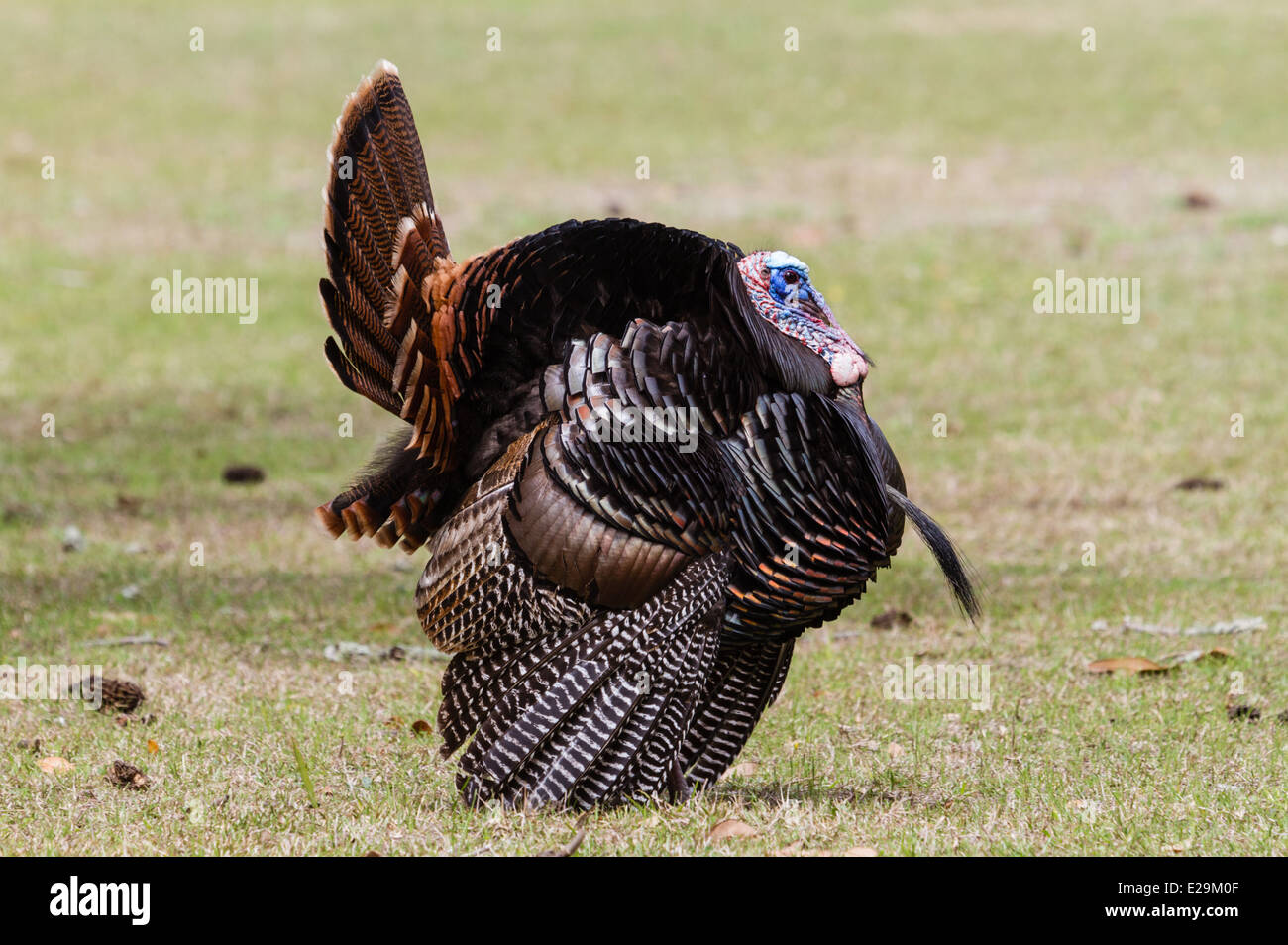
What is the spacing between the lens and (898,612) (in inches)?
269

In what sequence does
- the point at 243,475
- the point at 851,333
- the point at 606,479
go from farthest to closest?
the point at 851,333, the point at 243,475, the point at 606,479

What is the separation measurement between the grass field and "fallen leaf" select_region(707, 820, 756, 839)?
48 millimetres

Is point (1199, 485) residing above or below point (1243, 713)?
below

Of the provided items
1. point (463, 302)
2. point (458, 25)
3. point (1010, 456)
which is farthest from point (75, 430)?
point (458, 25)

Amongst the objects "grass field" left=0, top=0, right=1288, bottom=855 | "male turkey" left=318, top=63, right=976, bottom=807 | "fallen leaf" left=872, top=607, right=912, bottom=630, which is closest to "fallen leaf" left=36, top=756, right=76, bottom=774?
"grass field" left=0, top=0, right=1288, bottom=855

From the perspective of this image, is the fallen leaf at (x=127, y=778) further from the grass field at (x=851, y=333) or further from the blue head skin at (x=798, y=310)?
the blue head skin at (x=798, y=310)

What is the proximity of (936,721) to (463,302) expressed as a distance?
6.60ft

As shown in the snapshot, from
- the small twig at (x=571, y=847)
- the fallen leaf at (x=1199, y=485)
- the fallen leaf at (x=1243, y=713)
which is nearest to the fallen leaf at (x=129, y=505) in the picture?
the small twig at (x=571, y=847)

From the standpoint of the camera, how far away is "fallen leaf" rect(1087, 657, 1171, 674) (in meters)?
5.93

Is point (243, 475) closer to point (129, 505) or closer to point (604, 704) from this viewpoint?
point (129, 505)

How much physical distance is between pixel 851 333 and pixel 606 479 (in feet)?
25.7

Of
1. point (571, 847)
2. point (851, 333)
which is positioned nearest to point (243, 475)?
point (851, 333)

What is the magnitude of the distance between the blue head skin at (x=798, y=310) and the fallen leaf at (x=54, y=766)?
2.27 metres

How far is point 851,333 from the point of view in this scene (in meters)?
11.9
